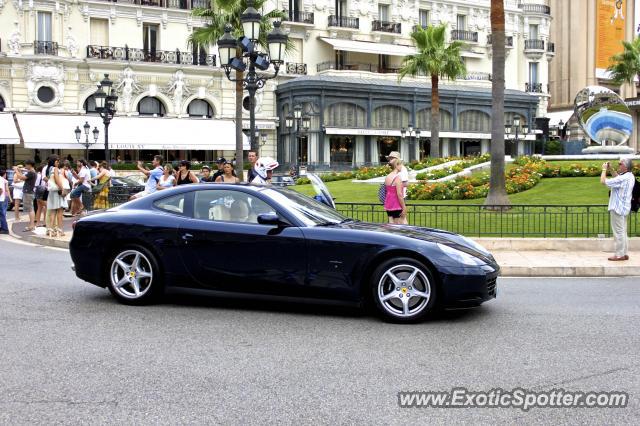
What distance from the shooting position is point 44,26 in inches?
1657

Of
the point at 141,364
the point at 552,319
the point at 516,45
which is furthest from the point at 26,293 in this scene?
the point at 516,45

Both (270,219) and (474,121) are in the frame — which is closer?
(270,219)

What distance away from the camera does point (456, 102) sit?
5341 centimetres

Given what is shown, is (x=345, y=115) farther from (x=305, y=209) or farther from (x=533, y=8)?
(x=305, y=209)

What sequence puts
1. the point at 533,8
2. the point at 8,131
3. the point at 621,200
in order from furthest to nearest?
the point at 533,8
the point at 8,131
the point at 621,200

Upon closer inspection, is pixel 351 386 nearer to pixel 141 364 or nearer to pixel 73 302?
pixel 141 364

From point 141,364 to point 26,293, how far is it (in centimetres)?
393

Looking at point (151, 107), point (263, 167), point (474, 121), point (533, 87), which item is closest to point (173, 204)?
point (263, 167)

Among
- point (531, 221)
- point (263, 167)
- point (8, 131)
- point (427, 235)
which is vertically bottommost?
point (531, 221)

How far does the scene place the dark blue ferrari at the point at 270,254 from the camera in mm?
7086

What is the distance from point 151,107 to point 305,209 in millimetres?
40152

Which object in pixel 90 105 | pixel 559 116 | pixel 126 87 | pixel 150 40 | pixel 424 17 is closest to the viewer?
pixel 90 105

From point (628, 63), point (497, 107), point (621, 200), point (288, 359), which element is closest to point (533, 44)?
point (628, 63)

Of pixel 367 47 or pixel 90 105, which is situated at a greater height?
pixel 367 47
